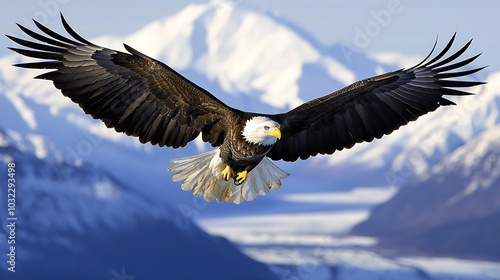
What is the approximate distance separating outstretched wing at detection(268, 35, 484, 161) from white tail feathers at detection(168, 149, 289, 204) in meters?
0.20

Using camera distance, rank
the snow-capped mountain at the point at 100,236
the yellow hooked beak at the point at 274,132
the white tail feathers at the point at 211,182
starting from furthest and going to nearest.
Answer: the snow-capped mountain at the point at 100,236
the white tail feathers at the point at 211,182
the yellow hooked beak at the point at 274,132

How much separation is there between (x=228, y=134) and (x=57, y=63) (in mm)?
1114

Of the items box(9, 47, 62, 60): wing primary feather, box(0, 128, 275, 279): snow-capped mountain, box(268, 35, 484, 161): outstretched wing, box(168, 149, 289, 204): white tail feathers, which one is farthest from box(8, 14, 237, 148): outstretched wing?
box(0, 128, 275, 279): snow-capped mountain

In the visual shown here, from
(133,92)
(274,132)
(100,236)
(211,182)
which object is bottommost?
(274,132)

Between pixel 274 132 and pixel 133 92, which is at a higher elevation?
pixel 133 92

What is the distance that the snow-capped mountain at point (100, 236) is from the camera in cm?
5175

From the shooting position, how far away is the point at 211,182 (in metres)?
8.28

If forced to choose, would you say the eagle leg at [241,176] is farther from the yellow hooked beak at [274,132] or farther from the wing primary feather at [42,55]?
the wing primary feather at [42,55]

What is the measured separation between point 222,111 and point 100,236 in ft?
160

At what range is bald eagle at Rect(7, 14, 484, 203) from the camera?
25.9 feet

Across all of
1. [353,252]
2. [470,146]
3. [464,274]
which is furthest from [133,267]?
[470,146]

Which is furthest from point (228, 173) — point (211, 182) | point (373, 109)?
point (373, 109)

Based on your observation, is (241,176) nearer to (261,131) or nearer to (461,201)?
(261,131)

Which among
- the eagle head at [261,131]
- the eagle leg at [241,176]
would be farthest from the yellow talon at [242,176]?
the eagle head at [261,131]
